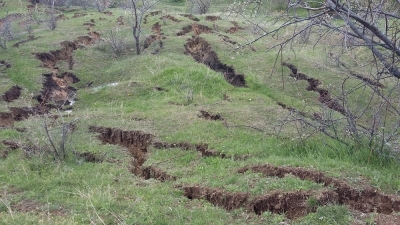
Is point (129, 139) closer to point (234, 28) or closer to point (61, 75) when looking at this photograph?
point (61, 75)

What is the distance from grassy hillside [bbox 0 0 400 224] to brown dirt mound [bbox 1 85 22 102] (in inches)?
2.4

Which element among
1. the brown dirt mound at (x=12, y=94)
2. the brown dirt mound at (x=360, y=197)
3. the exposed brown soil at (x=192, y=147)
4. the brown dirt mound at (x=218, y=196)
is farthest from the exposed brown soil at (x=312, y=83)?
the brown dirt mound at (x=12, y=94)

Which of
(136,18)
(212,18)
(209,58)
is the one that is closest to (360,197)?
(209,58)

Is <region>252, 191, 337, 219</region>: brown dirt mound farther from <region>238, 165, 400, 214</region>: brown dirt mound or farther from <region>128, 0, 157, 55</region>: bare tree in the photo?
<region>128, 0, 157, 55</region>: bare tree

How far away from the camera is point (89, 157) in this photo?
8234 mm

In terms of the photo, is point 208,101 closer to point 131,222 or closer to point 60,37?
point 131,222

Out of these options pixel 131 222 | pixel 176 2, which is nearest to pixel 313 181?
pixel 131 222

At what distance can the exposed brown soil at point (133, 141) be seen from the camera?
774 cm

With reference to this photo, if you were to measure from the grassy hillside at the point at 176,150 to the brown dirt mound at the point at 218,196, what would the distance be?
17mm

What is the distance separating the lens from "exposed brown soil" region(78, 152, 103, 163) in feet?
26.7

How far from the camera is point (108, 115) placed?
10648 mm

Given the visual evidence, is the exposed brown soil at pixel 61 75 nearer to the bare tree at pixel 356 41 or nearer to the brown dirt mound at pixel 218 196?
the brown dirt mound at pixel 218 196

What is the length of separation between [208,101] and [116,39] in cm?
899

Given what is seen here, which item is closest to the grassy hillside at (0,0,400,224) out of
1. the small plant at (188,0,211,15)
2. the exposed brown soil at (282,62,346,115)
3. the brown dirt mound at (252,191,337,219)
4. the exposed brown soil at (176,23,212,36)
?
the brown dirt mound at (252,191,337,219)
